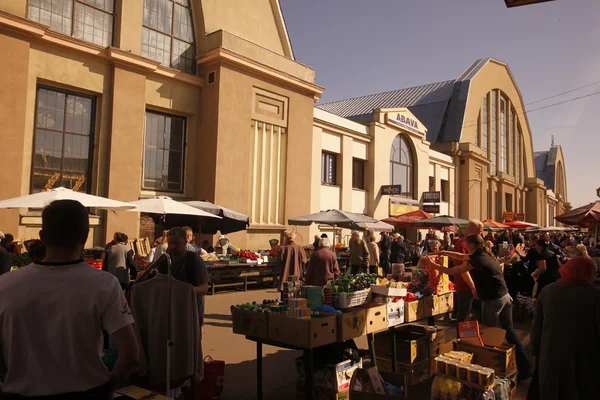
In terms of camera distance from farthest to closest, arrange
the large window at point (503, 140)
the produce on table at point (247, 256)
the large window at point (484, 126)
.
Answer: the large window at point (503, 140) → the large window at point (484, 126) → the produce on table at point (247, 256)

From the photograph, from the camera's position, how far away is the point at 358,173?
2658 centimetres

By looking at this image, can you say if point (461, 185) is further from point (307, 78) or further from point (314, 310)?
point (314, 310)

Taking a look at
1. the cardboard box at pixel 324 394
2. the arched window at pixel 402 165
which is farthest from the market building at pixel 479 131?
the cardboard box at pixel 324 394

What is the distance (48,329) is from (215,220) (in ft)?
34.5

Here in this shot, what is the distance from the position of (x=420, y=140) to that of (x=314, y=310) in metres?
28.0

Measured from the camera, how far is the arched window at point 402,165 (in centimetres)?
2897

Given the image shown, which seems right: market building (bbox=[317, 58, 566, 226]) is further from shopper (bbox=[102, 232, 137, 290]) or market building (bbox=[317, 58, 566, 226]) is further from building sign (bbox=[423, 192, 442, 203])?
shopper (bbox=[102, 232, 137, 290])

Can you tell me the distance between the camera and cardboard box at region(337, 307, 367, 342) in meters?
5.10

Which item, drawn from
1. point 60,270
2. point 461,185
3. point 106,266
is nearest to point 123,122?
point 106,266

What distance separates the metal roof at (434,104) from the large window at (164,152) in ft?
71.2

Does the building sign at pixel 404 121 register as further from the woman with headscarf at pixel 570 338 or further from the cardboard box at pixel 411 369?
the woman with headscarf at pixel 570 338

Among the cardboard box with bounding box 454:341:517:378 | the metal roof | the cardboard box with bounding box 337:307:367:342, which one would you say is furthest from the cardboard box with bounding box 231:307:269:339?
the metal roof

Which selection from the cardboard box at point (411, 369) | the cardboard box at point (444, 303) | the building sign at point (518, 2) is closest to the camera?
the building sign at point (518, 2)

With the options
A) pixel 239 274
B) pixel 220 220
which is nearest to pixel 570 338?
pixel 220 220
